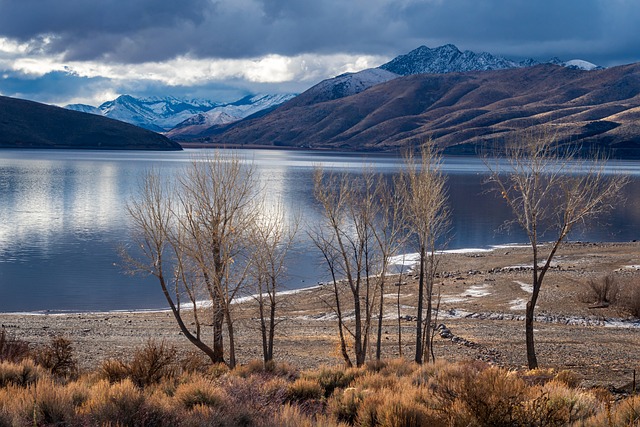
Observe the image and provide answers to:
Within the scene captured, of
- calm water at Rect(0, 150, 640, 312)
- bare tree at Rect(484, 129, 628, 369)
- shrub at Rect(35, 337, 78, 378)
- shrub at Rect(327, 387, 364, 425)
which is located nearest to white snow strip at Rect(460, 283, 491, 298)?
calm water at Rect(0, 150, 640, 312)

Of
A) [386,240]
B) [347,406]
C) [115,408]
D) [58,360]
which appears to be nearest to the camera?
[115,408]

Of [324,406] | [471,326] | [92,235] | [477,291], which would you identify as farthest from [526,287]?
[92,235]

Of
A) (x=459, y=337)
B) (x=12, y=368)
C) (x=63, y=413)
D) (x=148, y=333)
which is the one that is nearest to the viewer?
(x=63, y=413)

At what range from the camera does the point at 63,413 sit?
698cm

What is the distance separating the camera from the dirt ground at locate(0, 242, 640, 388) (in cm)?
1709

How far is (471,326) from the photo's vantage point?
861 inches

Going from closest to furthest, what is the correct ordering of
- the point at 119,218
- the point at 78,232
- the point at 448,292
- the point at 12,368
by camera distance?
the point at 12,368 < the point at 448,292 < the point at 78,232 < the point at 119,218

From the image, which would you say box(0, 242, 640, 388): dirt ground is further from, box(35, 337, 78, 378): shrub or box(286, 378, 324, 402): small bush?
box(286, 378, 324, 402): small bush

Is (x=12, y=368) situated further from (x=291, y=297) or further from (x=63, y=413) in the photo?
(x=291, y=297)

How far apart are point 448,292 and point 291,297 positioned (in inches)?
290

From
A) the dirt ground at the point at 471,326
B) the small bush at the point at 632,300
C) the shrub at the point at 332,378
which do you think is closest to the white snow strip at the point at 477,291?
the dirt ground at the point at 471,326

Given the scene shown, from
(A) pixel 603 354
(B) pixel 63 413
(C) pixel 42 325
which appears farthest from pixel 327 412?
(C) pixel 42 325

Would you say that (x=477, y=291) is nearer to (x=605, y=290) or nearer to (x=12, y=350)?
(x=605, y=290)

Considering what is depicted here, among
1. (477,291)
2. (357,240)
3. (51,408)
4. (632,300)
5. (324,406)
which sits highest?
(357,240)
